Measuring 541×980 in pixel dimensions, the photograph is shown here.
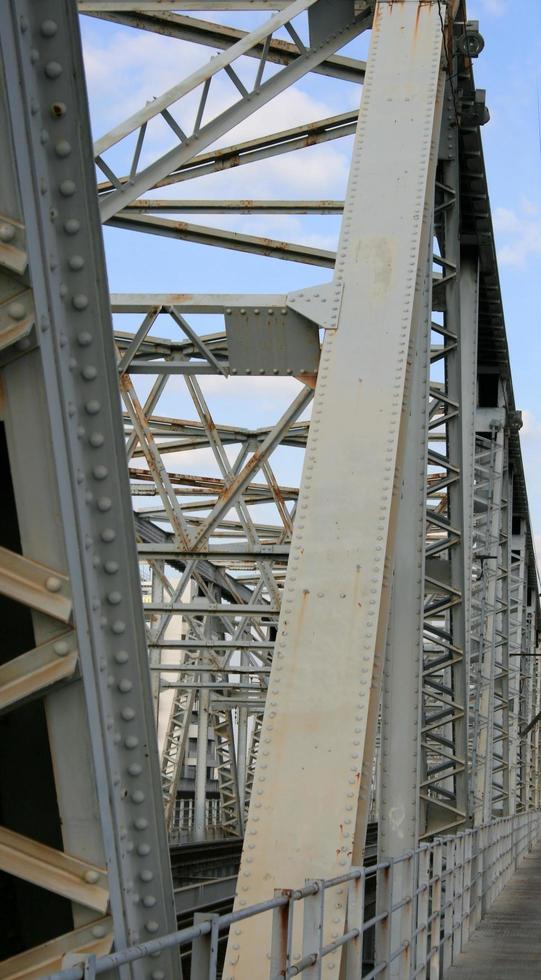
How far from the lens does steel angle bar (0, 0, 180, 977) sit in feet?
10.5

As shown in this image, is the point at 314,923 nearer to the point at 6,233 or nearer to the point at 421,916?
the point at 6,233

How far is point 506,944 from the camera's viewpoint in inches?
501

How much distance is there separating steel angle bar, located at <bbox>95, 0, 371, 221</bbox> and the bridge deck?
6.53 meters

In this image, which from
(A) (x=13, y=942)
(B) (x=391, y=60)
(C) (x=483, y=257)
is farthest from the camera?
(C) (x=483, y=257)

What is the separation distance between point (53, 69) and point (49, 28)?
97 mm

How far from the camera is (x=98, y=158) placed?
9336mm

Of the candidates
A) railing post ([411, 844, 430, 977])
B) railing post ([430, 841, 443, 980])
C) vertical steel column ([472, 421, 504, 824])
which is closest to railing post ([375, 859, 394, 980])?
railing post ([411, 844, 430, 977])

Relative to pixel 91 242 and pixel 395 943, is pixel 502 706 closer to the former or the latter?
pixel 395 943

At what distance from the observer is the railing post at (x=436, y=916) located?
397 inches

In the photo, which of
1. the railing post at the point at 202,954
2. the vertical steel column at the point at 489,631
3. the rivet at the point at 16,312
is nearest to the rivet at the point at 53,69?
the rivet at the point at 16,312

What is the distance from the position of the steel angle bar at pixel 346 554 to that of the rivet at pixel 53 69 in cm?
402

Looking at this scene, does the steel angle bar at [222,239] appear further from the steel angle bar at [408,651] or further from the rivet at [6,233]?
the rivet at [6,233]

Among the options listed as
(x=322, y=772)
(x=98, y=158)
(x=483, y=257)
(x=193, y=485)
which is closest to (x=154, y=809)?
(x=322, y=772)

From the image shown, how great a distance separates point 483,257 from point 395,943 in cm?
1094
